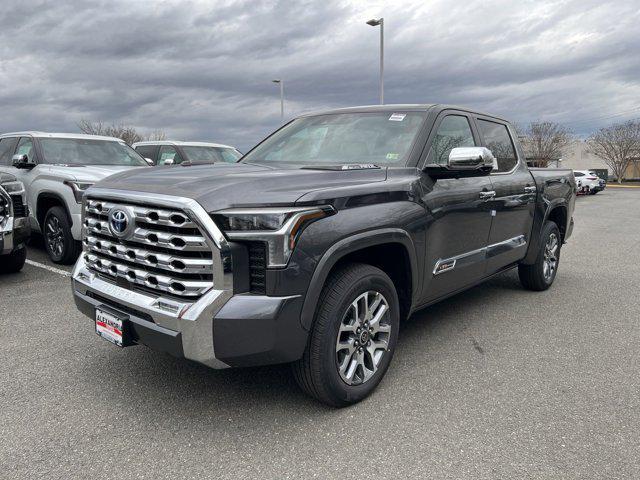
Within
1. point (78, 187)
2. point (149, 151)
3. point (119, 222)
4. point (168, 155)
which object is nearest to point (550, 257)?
point (119, 222)

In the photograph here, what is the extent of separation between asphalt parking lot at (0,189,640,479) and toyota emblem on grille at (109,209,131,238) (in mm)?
1046

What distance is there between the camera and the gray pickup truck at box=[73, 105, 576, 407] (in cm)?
250

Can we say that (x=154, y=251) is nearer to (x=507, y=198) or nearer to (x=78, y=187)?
(x=507, y=198)

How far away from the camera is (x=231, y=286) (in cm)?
249

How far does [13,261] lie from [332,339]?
523cm

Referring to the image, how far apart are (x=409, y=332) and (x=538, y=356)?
998 millimetres

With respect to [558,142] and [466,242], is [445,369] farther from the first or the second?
[558,142]

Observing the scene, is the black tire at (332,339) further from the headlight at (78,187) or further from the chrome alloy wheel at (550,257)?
the headlight at (78,187)

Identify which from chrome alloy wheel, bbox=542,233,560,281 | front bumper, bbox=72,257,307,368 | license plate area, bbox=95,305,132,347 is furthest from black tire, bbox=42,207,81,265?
chrome alloy wheel, bbox=542,233,560,281

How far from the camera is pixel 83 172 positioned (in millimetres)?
6680

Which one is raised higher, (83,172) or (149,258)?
(83,172)

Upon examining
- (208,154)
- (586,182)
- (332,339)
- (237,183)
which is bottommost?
(586,182)

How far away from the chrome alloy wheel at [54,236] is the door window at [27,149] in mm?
1114

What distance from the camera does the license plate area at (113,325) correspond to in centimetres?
277
